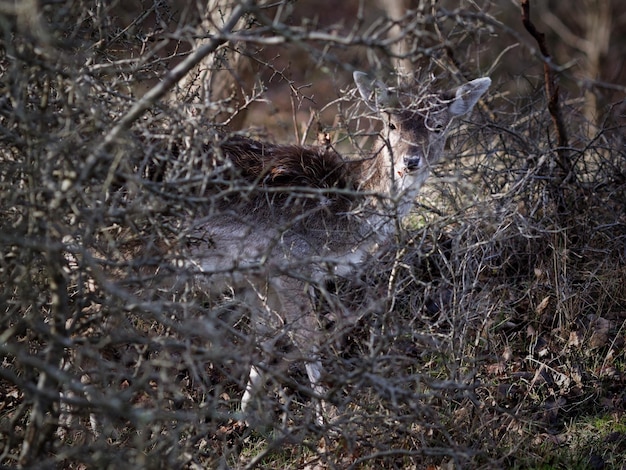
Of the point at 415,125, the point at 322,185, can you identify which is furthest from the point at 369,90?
the point at 322,185

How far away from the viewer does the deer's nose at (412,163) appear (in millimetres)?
5637

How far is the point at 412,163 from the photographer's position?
5.64 meters

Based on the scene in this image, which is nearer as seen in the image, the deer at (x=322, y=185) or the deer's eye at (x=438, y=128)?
the deer at (x=322, y=185)

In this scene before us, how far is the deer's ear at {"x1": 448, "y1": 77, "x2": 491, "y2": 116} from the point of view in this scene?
234 inches

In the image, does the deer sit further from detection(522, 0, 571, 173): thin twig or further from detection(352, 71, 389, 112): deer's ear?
detection(522, 0, 571, 173): thin twig

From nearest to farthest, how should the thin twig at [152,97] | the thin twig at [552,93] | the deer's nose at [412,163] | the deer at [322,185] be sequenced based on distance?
the thin twig at [152,97] → the deer at [322,185] → the deer's nose at [412,163] → the thin twig at [552,93]

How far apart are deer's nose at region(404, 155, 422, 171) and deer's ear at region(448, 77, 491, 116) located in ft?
2.04

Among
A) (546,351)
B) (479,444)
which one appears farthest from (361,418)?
(546,351)

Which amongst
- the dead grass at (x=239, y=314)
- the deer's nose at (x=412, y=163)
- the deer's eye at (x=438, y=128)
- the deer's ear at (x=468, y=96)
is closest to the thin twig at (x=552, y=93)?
the dead grass at (x=239, y=314)

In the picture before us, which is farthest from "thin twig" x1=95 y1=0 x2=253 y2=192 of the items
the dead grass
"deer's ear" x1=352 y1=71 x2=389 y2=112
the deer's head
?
the deer's head

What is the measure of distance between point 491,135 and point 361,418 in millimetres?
3283

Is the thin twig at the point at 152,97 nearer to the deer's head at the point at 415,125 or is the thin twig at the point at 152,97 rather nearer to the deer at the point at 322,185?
the deer at the point at 322,185

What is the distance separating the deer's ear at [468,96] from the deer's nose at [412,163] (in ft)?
2.04

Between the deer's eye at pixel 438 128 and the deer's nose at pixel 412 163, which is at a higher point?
the deer's eye at pixel 438 128
